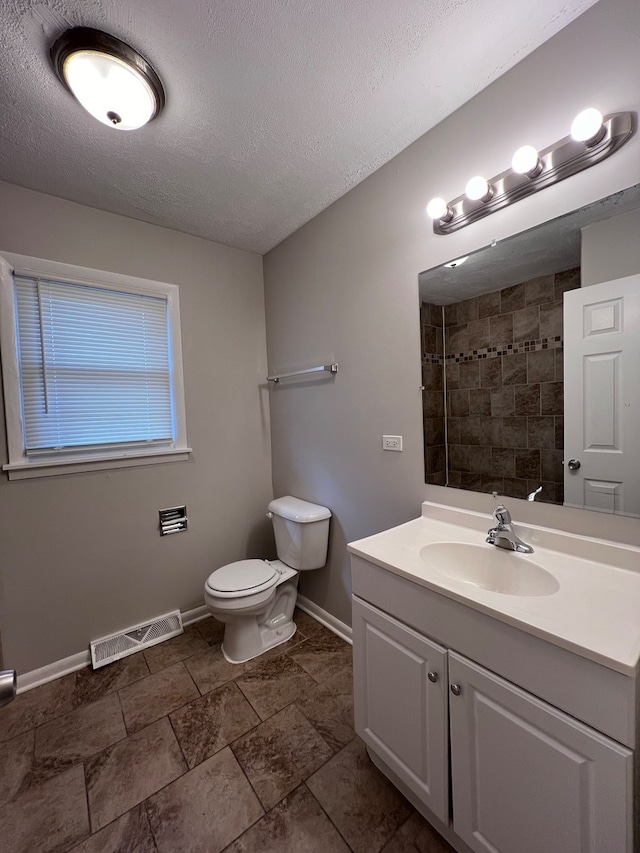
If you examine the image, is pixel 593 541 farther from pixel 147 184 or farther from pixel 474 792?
pixel 147 184

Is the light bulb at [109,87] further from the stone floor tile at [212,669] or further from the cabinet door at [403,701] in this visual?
the stone floor tile at [212,669]

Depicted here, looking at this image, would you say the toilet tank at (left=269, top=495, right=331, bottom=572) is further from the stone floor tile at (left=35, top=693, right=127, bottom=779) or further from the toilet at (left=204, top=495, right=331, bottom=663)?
the stone floor tile at (left=35, top=693, right=127, bottom=779)

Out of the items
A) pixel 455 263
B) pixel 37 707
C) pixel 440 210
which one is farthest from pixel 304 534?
pixel 440 210

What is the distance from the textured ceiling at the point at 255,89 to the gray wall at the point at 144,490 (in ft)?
0.74

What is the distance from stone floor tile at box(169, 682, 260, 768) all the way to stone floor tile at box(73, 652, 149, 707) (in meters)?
0.39

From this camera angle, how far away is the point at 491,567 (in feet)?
3.97

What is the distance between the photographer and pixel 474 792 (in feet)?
2.99

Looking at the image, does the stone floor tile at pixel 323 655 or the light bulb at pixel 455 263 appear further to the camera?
the stone floor tile at pixel 323 655

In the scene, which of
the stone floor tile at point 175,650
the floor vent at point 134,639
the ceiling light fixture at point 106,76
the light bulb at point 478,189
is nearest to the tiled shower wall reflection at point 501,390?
the light bulb at point 478,189

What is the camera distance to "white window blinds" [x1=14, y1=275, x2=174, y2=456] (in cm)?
174

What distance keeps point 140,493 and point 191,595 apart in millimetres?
759

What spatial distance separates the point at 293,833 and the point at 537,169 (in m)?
2.25

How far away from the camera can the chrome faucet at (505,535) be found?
118 cm

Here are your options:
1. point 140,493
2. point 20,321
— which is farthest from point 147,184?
point 140,493
